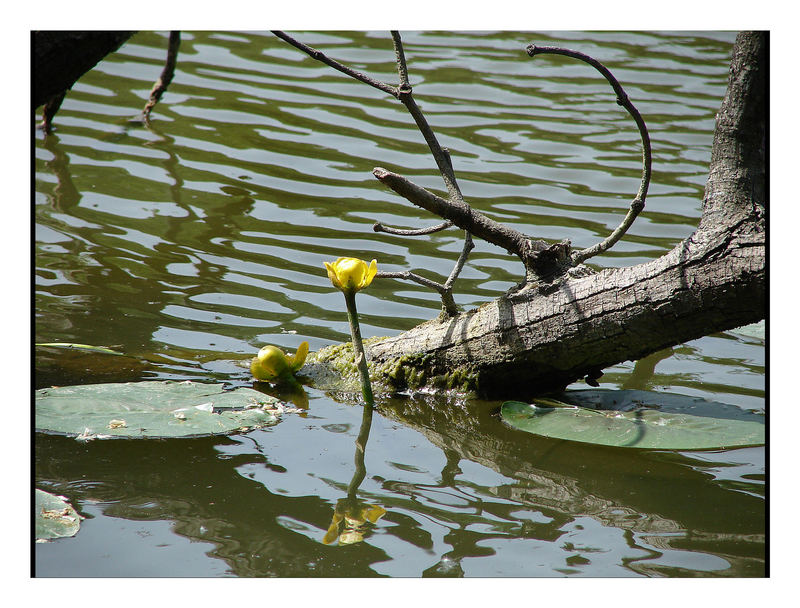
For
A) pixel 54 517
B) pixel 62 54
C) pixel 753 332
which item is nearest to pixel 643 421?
pixel 753 332

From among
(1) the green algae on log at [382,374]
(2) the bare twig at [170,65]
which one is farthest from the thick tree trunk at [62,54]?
(2) the bare twig at [170,65]

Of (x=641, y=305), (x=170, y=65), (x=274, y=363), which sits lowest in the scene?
(x=274, y=363)

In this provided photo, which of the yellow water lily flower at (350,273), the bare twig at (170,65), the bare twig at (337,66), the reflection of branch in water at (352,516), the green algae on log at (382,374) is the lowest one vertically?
the reflection of branch in water at (352,516)

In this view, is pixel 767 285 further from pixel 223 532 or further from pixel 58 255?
pixel 58 255

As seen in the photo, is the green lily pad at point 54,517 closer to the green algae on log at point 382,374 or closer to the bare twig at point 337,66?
the green algae on log at point 382,374

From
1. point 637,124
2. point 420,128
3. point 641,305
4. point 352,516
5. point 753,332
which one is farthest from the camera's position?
point 753,332

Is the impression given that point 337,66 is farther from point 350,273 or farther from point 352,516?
point 352,516

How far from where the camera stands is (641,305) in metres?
2.15

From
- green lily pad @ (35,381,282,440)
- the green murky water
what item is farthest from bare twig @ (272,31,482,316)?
green lily pad @ (35,381,282,440)

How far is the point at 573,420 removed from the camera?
7.30 ft

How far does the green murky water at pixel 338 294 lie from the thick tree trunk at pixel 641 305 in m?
0.16

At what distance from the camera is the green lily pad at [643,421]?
2.12m

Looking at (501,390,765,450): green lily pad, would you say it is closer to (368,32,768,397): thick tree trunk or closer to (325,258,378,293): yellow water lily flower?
(368,32,768,397): thick tree trunk

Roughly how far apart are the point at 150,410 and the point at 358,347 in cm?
58
